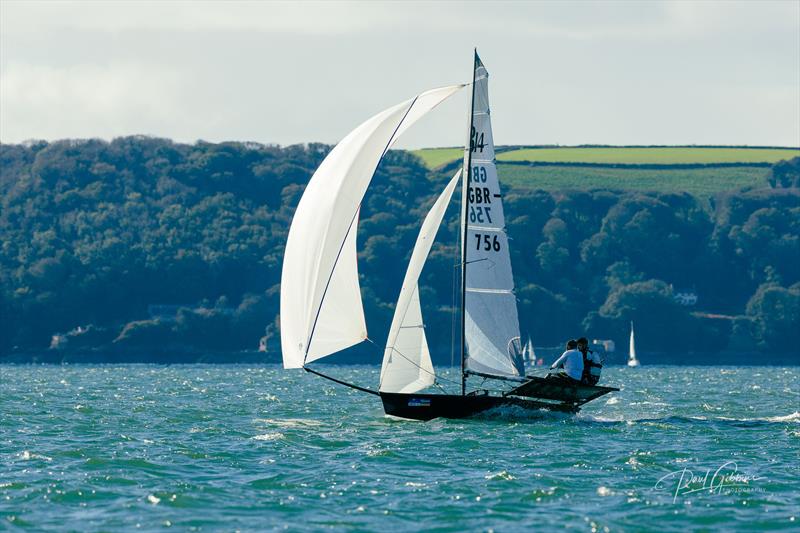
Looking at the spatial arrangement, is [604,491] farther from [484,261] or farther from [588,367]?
[484,261]

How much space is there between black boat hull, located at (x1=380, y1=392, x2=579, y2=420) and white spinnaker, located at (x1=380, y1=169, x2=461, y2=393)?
29 centimetres

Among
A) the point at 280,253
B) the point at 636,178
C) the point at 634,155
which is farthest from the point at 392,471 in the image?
the point at 634,155

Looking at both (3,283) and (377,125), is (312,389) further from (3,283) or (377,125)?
(3,283)

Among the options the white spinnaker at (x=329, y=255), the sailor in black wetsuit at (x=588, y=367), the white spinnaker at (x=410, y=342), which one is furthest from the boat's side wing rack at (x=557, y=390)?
the white spinnaker at (x=329, y=255)

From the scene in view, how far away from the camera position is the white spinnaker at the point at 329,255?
31.8 metres

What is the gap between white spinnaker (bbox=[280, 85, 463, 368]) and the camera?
31.8 meters

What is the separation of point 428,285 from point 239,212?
93.7 feet

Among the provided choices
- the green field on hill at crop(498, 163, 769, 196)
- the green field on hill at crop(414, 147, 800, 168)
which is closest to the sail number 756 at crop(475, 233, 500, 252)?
the green field on hill at crop(498, 163, 769, 196)

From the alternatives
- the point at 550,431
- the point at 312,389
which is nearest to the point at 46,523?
the point at 550,431

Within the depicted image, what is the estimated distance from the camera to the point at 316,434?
105 ft

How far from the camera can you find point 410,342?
33.8m
